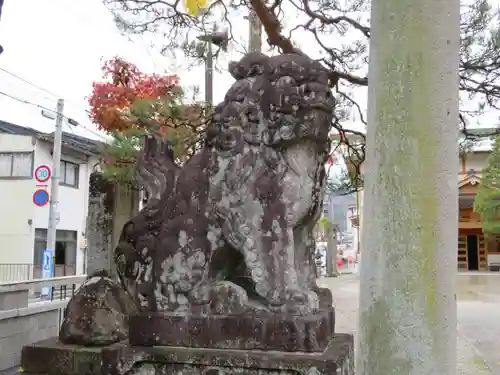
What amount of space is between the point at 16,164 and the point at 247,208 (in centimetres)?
1587

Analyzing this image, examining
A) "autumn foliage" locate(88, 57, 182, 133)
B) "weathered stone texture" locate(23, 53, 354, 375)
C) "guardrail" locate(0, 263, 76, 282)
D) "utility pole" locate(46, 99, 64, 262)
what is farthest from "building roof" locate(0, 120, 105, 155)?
"weathered stone texture" locate(23, 53, 354, 375)

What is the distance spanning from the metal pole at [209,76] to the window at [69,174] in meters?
11.3

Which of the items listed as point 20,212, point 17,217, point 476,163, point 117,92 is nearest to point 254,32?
point 117,92

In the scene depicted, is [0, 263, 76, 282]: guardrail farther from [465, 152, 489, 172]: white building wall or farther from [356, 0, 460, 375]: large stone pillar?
[465, 152, 489, 172]: white building wall

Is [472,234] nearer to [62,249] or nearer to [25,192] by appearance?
[62,249]

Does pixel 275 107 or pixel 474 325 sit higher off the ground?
pixel 275 107

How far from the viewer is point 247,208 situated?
2498mm

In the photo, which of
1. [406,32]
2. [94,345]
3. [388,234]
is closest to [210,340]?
[94,345]

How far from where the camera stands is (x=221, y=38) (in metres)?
5.67

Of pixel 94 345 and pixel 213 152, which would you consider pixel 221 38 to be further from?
pixel 94 345

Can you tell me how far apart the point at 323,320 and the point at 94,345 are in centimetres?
136

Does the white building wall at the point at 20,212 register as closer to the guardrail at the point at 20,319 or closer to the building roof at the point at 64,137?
the building roof at the point at 64,137

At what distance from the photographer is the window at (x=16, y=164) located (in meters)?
16.3

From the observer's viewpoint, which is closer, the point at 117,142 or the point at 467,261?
the point at 117,142
